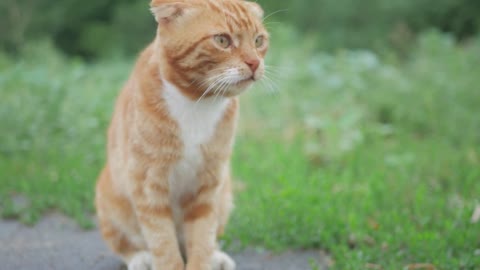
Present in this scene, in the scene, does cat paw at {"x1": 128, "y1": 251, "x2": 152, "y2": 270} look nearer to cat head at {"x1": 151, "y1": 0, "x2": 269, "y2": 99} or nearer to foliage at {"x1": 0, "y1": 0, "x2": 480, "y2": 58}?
cat head at {"x1": 151, "y1": 0, "x2": 269, "y2": 99}

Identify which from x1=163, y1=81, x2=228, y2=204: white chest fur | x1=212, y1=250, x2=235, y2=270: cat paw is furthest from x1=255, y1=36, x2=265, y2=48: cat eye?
x1=212, y1=250, x2=235, y2=270: cat paw

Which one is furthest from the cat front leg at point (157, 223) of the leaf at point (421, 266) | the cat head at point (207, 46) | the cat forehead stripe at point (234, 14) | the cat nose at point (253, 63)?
the leaf at point (421, 266)

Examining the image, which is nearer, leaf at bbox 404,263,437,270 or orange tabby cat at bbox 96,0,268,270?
orange tabby cat at bbox 96,0,268,270

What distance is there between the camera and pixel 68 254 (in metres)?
3.57

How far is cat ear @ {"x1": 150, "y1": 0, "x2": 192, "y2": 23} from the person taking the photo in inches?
109

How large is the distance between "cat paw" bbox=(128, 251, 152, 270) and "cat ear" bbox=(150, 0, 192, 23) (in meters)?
1.24

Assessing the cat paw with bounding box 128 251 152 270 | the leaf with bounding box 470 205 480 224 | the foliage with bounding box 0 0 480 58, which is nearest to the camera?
the cat paw with bounding box 128 251 152 270

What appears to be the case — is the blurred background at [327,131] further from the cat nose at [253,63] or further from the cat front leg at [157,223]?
the cat front leg at [157,223]

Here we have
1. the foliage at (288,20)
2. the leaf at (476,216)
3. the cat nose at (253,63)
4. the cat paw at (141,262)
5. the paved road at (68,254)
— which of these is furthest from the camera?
the foliage at (288,20)

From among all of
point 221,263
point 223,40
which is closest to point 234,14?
point 223,40

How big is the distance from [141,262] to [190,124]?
0.79m

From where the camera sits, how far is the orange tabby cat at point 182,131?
2789mm

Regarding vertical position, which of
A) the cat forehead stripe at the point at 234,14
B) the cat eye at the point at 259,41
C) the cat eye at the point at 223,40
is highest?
the cat forehead stripe at the point at 234,14

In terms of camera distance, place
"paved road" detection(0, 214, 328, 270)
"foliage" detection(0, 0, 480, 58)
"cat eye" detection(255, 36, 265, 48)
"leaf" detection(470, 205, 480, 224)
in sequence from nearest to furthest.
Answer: "cat eye" detection(255, 36, 265, 48)
"paved road" detection(0, 214, 328, 270)
"leaf" detection(470, 205, 480, 224)
"foliage" detection(0, 0, 480, 58)
